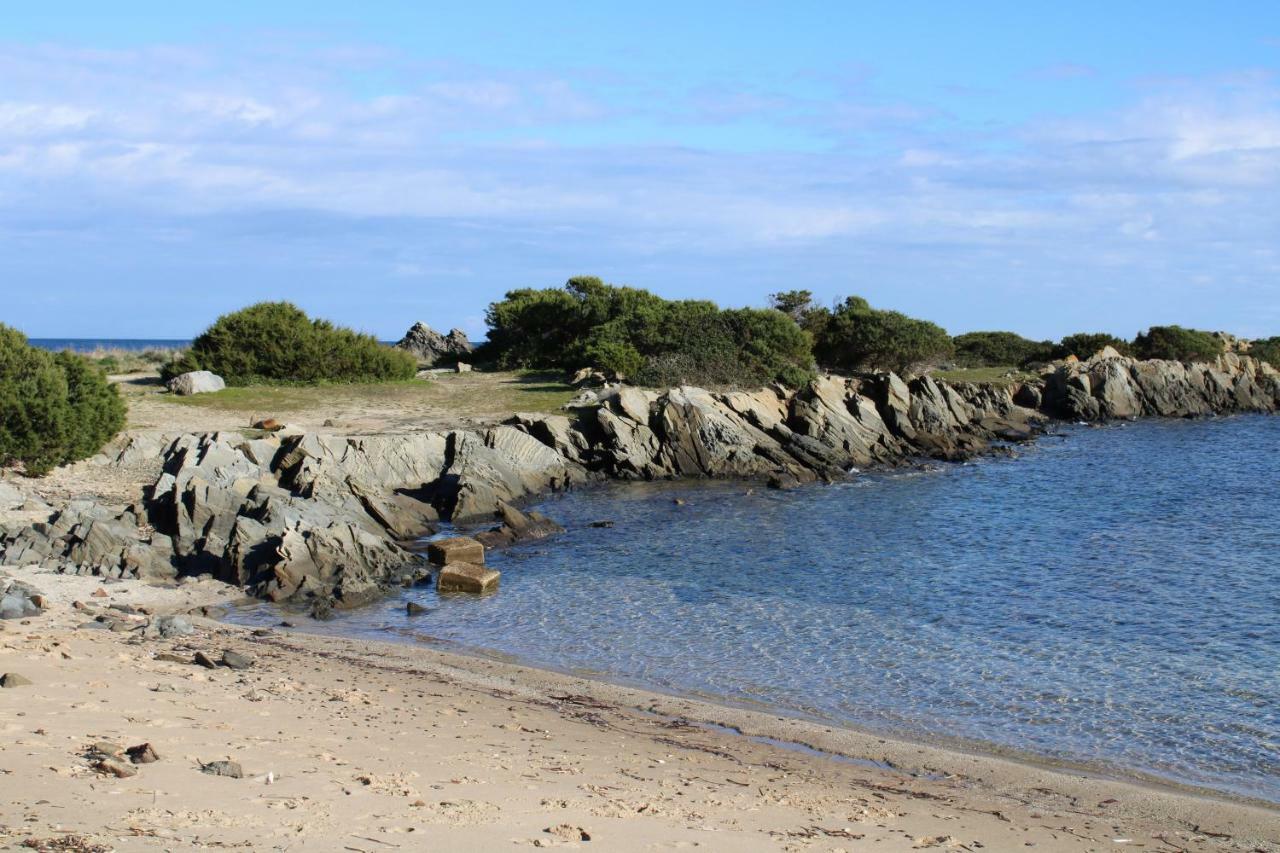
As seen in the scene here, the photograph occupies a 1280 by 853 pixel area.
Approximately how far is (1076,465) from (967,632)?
2302cm

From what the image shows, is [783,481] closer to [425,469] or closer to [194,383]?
[425,469]

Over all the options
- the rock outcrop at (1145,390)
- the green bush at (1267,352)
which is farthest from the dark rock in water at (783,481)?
the green bush at (1267,352)

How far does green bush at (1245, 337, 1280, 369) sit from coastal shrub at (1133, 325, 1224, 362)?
532 centimetres

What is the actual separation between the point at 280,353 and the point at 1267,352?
63.1 meters

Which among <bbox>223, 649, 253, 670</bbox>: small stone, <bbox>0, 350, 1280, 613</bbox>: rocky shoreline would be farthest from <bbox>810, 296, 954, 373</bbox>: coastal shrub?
<bbox>223, 649, 253, 670</bbox>: small stone

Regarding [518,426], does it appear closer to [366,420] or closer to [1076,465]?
[366,420]

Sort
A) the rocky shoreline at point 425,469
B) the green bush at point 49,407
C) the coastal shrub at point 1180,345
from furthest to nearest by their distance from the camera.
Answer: the coastal shrub at point 1180,345
the green bush at point 49,407
the rocky shoreline at point 425,469

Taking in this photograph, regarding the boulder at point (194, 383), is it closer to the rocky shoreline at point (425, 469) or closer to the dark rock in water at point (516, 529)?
the rocky shoreline at point (425, 469)

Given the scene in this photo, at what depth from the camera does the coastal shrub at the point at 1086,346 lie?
6825 centimetres

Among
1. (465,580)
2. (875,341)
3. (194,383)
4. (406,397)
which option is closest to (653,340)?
(406,397)

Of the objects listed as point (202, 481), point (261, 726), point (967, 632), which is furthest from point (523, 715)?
point (202, 481)

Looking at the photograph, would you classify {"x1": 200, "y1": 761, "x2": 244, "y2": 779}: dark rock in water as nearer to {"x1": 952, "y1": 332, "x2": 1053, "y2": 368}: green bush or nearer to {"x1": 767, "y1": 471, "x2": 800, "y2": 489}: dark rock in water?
{"x1": 767, "y1": 471, "x2": 800, "y2": 489}: dark rock in water

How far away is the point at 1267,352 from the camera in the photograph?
72188 mm

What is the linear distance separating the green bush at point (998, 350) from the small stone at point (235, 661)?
6234 centimetres
